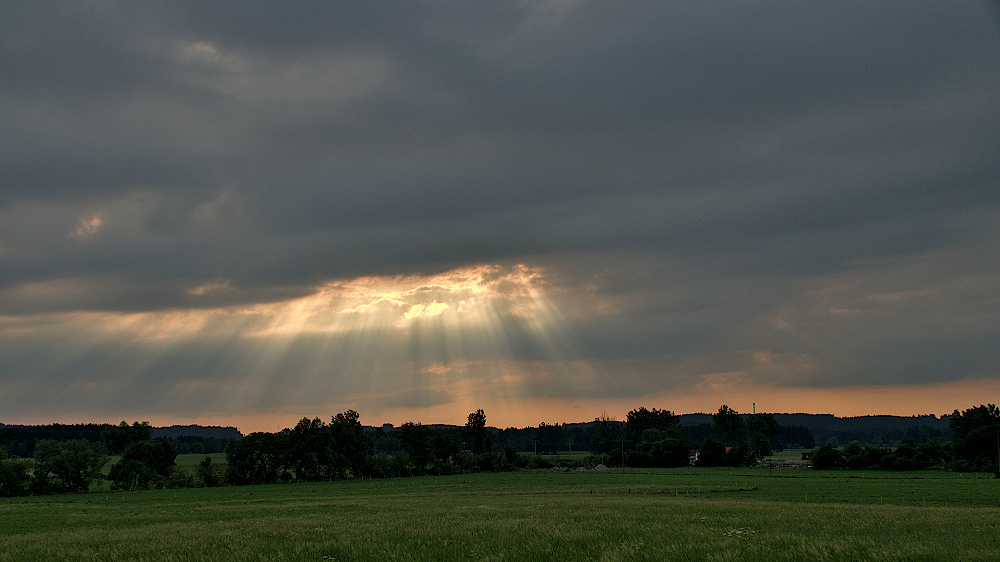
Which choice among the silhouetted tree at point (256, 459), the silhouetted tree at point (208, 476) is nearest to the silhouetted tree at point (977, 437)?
the silhouetted tree at point (256, 459)

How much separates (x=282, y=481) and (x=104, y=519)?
94830 mm

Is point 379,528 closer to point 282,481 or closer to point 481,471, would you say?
point 282,481

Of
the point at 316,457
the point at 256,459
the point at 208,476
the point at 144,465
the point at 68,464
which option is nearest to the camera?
the point at 68,464

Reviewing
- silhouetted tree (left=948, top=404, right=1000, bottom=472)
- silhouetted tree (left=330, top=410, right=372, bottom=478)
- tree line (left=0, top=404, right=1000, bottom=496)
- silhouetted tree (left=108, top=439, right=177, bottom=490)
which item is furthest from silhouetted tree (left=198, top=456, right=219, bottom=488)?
silhouetted tree (left=948, top=404, right=1000, bottom=472)

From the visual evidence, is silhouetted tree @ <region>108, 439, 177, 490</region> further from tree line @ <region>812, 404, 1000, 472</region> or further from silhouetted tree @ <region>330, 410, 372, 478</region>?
tree line @ <region>812, 404, 1000, 472</region>

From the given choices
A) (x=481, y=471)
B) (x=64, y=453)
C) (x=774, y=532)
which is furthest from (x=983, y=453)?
(x=64, y=453)

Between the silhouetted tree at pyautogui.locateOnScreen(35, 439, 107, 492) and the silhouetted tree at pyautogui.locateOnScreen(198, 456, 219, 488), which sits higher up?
the silhouetted tree at pyautogui.locateOnScreen(35, 439, 107, 492)

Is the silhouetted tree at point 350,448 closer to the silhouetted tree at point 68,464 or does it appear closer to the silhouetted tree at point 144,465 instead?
the silhouetted tree at point 144,465

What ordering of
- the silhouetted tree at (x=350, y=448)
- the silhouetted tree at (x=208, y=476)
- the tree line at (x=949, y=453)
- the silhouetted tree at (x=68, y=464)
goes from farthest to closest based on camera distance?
the silhouetted tree at (x=350, y=448) → the tree line at (x=949, y=453) → the silhouetted tree at (x=208, y=476) → the silhouetted tree at (x=68, y=464)

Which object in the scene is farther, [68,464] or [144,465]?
[144,465]

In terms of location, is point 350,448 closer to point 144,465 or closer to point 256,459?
point 256,459

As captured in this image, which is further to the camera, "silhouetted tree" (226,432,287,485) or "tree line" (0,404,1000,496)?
"silhouetted tree" (226,432,287,485)

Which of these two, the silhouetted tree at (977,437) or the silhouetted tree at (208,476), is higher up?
the silhouetted tree at (977,437)

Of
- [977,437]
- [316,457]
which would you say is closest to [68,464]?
[316,457]
